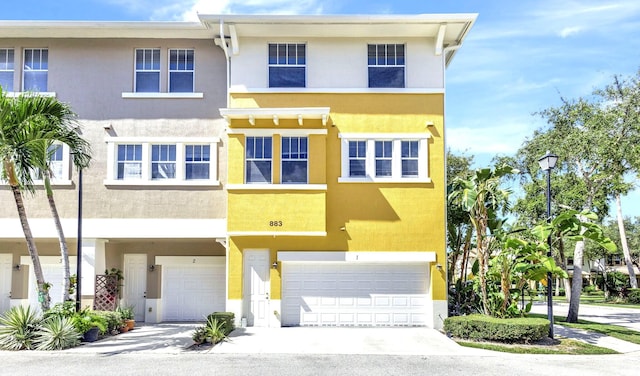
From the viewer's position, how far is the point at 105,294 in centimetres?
1875

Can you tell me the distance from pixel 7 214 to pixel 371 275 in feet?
39.9

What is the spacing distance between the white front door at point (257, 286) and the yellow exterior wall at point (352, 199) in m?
0.25

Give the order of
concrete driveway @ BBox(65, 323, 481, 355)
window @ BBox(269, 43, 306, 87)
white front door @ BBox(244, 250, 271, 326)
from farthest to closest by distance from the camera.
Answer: window @ BBox(269, 43, 306, 87)
white front door @ BBox(244, 250, 271, 326)
concrete driveway @ BBox(65, 323, 481, 355)

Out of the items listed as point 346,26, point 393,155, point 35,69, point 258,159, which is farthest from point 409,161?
point 35,69

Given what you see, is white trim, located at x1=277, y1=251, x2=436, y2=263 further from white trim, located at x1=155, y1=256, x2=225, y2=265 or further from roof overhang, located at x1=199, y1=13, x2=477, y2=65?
roof overhang, located at x1=199, y1=13, x2=477, y2=65

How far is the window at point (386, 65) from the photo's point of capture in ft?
60.9

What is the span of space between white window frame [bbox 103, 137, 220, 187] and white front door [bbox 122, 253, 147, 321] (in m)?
3.19

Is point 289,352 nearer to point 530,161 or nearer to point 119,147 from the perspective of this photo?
point 119,147

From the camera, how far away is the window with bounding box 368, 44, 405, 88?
60.9 feet

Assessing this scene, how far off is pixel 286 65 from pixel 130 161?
6.14 metres

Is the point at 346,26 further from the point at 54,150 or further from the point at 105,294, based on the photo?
the point at 105,294

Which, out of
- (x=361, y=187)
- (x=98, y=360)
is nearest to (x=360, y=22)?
(x=361, y=187)

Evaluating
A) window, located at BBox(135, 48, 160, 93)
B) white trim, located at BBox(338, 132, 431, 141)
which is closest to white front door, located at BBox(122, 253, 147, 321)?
window, located at BBox(135, 48, 160, 93)

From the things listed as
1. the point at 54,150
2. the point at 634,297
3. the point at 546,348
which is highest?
the point at 54,150
